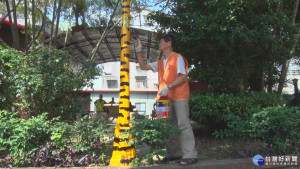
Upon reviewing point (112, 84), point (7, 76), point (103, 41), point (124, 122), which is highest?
point (103, 41)

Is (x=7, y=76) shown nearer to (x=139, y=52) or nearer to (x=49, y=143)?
(x=49, y=143)

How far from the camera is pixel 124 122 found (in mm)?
3928

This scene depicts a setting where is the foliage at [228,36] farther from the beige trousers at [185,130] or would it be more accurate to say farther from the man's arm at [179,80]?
the beige trousers at [185,130]

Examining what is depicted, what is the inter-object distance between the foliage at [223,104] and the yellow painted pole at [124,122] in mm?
1911

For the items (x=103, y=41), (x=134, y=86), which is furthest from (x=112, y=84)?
(x=103, y=41)

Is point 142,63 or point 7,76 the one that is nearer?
point 142,63

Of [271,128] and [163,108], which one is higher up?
[163,108]

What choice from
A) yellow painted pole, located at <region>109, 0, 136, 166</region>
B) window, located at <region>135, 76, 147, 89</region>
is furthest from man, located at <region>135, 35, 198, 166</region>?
window, located at <region>135, 76, 147, 89</region>

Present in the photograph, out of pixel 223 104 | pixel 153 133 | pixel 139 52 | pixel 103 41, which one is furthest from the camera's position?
pixel 103 41

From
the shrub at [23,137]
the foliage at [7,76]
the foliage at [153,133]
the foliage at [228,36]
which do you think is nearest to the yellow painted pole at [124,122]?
the foliage at [153,133]

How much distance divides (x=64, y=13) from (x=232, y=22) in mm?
9305

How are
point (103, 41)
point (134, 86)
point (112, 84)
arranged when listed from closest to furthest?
1. point (103, 41)
2. point (134, 86)
3. point (112, 84)

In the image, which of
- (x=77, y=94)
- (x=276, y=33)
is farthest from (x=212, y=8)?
(x=77, y=94)

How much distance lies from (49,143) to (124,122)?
1117mm
